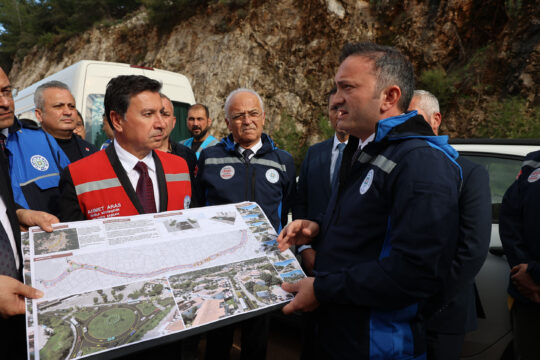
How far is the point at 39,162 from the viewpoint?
2.23 meters

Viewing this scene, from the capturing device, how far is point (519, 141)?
8.10ft

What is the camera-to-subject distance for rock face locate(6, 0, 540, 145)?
25.5 feet

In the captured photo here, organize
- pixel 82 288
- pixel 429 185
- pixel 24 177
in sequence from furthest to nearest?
pixel 24 177, pixel 82 288, pixel 429 185

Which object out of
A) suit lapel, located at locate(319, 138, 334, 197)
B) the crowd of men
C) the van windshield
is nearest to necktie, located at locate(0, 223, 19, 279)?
the crowd of men

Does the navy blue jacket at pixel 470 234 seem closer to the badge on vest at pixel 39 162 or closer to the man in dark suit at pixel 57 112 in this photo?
the badge on vest at pixel 39 162

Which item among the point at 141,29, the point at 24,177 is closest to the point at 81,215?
→ the point at 24,177

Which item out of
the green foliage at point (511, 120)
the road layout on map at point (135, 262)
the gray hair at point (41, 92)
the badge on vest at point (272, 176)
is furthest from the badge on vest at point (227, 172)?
the green foliage at point (511, 120)

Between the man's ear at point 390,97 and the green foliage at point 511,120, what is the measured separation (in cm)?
688

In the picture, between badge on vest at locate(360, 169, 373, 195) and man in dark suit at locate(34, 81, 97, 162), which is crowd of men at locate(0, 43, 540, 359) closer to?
badge on vest at locate(360, 169, 373, 195)

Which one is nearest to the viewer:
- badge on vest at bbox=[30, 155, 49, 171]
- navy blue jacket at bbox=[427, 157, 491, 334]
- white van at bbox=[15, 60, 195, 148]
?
navy blue jacket at bbox=[427, 157, 491, 334]

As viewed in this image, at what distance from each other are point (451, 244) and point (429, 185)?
216 mm

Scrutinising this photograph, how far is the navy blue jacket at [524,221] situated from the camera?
1770mm

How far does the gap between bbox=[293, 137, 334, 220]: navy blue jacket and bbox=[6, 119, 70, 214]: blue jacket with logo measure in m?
1.73

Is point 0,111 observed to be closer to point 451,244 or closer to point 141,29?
point 451,244
